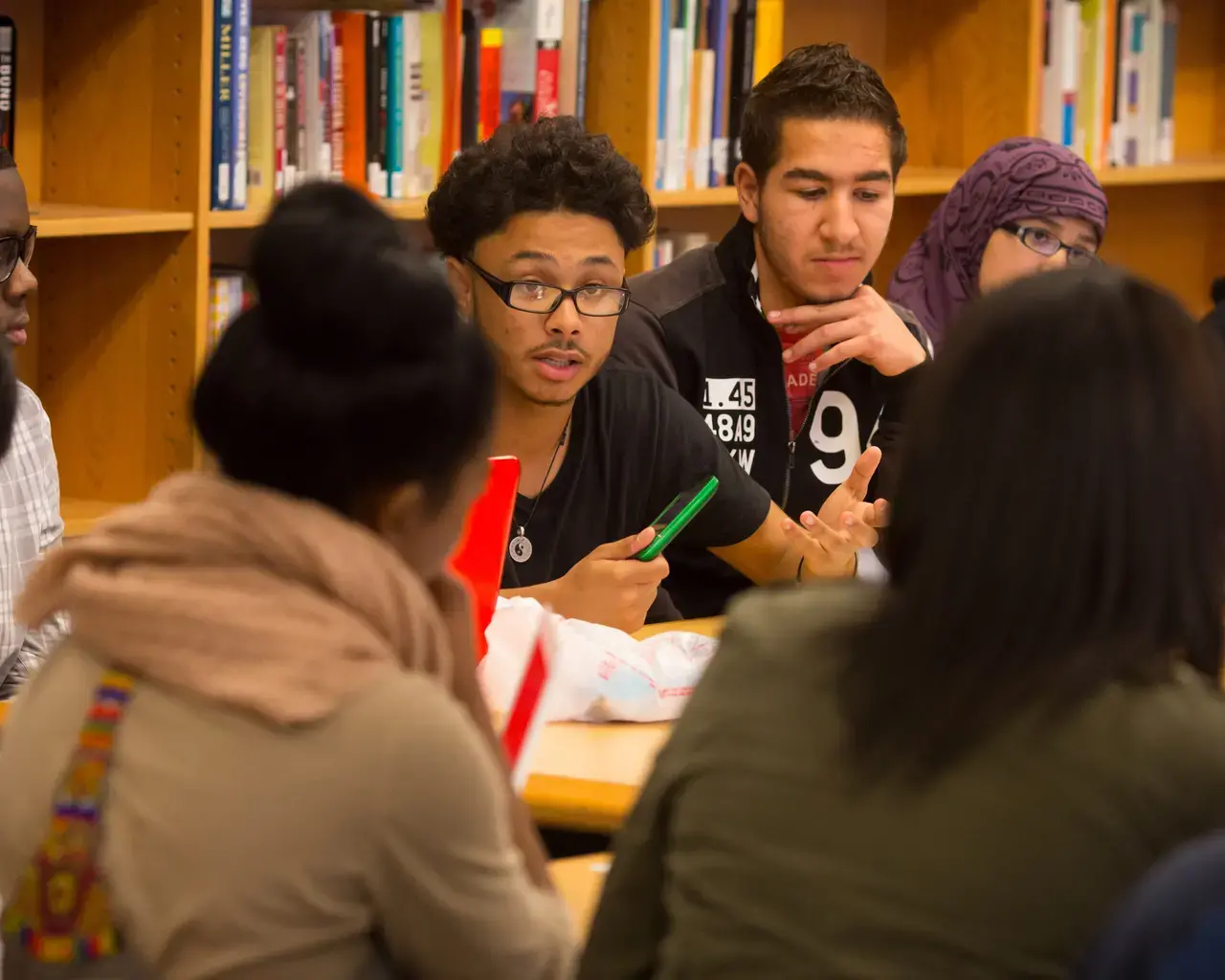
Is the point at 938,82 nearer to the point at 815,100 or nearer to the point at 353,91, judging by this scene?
the point at 815,100

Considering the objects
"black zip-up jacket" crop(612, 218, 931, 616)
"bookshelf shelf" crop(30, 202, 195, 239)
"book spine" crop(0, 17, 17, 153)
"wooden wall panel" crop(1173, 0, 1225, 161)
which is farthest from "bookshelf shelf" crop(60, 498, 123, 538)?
"wooden wall panel" crop(1173, 0, 1225, 161)

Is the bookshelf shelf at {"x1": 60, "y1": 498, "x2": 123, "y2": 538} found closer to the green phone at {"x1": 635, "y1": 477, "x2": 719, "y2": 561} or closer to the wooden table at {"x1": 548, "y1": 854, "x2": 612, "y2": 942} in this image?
the green phone at {"x1": 635, "y1": 477, "x2": 719, "y2": 561}

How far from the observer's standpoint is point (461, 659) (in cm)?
120

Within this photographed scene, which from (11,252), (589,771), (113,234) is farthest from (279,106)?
(589,771)

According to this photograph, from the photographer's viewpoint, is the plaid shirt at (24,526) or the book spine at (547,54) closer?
the plaid shirt at (24,526)

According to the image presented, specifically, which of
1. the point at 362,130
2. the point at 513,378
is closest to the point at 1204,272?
the point at 362,130

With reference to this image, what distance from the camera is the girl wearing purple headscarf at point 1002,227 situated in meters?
3.12

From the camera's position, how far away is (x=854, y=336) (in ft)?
→ 8.57

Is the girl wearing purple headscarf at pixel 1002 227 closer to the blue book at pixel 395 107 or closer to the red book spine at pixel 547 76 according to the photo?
the red book spine at pixel 547 76

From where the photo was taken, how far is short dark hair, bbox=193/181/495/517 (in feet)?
3.28

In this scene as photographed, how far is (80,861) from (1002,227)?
8.07 feet

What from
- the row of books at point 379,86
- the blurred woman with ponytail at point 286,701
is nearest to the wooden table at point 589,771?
the blurred woman with ponytail at point 286,701

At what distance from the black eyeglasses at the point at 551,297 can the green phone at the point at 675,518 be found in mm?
260

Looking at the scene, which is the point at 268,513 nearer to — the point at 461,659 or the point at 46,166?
the point at 461,659
